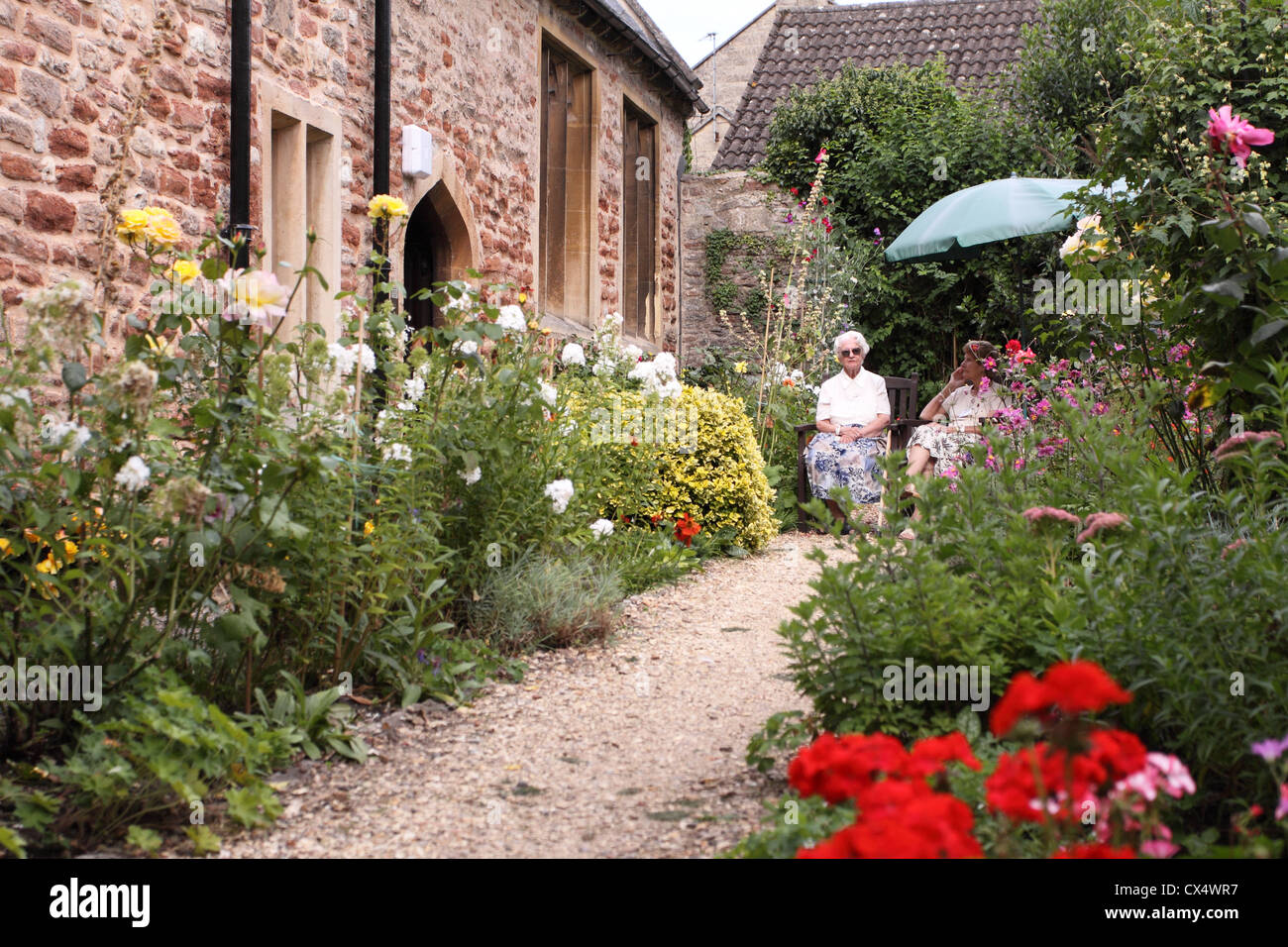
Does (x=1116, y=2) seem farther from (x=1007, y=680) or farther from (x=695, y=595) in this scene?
(x=1007, y=680)

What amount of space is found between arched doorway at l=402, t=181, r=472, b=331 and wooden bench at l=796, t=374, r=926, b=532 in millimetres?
2708

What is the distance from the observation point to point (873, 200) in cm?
1179

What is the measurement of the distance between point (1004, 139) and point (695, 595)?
8401 mm

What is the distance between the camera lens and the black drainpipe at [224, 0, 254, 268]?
534cm

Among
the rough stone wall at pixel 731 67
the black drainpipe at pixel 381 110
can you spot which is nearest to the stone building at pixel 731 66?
the rough stone wall at pixel 731 67

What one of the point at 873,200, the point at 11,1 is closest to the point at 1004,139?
the point at 873,200

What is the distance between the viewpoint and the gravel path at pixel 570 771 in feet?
8.14

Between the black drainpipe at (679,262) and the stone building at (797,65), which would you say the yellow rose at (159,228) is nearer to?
the black drainpipe at (679,262)

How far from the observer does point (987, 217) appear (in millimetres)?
7840

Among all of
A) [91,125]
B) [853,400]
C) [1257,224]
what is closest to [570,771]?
[1257,224]

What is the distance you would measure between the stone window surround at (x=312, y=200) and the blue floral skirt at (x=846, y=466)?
3.35 metres

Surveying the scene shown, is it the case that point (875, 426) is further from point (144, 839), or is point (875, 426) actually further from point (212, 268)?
point (144, 839)

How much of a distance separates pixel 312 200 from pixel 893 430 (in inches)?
180

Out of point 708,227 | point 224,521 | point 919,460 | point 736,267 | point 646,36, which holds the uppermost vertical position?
point 646,36
